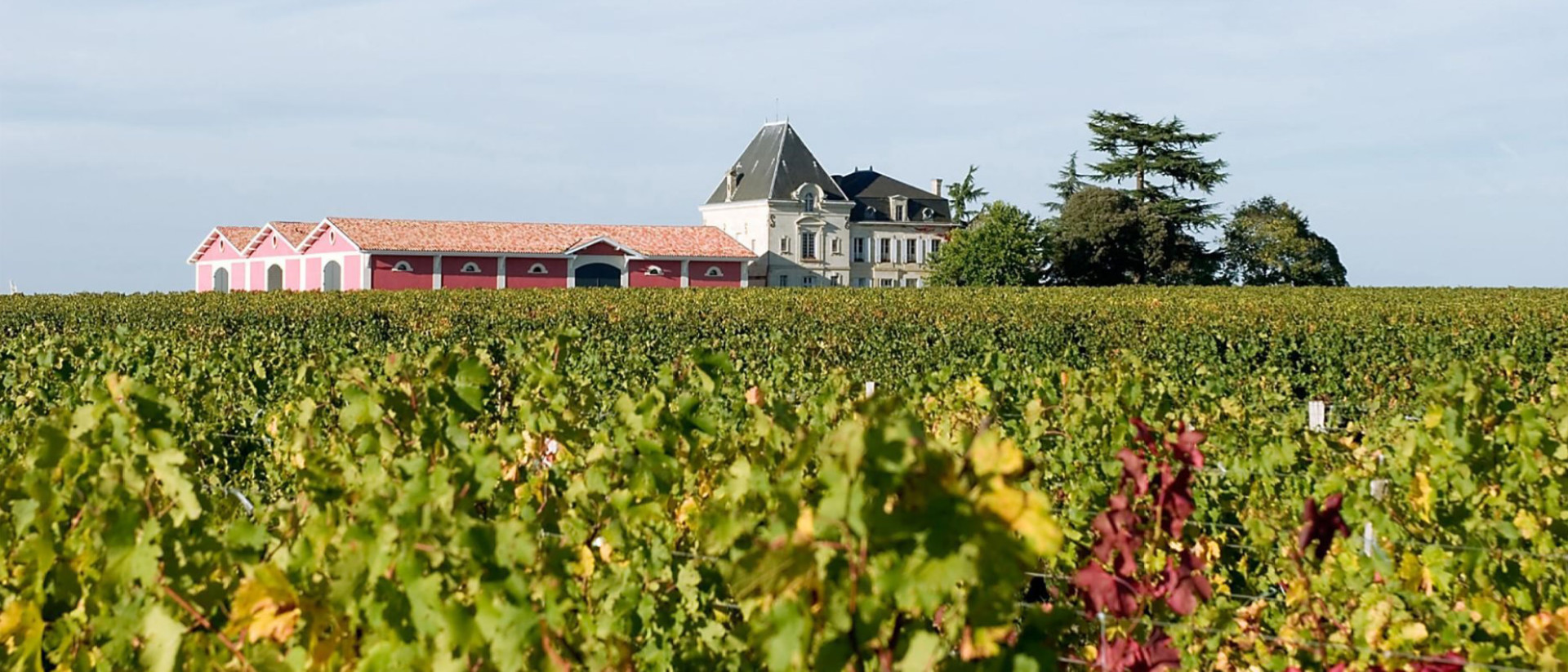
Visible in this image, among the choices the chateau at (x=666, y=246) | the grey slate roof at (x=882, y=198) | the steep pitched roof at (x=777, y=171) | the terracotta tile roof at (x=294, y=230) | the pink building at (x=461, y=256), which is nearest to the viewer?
the pink building at (x=461, y=256)

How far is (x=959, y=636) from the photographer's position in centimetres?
277

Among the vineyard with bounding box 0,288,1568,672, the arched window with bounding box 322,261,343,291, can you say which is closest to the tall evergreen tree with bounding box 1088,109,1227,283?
the arched window with bounding box 322,261,343,291

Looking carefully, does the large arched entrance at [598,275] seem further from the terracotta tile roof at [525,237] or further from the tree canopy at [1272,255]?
the tree canopy at [1272,255]

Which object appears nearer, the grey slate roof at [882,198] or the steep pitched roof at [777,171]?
the steep pitched roof at [777,171]

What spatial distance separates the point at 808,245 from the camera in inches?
3059

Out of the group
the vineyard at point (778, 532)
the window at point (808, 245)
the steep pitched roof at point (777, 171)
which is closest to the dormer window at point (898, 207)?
the steep pitched roof at point (777, 171)

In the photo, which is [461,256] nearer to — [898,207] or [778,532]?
[898,207]

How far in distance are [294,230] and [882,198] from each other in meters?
29.7

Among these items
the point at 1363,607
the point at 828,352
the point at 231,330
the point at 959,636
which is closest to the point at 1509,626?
the point at 1363,607

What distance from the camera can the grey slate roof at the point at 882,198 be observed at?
268ft

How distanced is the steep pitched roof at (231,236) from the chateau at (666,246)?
51mm

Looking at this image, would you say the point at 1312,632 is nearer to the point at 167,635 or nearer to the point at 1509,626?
the point at 1509,626

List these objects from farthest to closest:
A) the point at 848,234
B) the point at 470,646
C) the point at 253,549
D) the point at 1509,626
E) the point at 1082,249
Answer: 1. the point at 848,234
2. the point at 1082,249
3. the point at 1509,626
4. the point at 253,549
5. the point at 470,646

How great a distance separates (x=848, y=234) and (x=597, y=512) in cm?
7608
